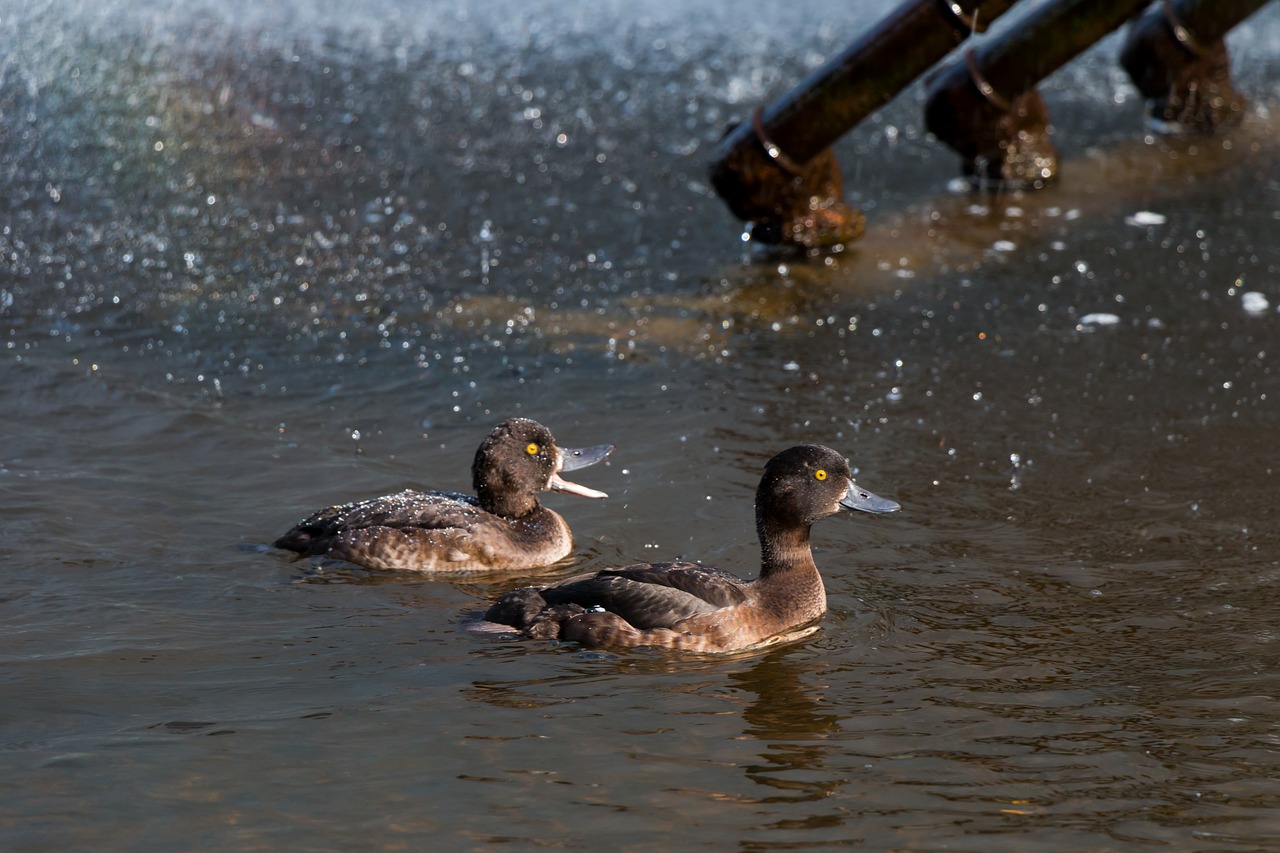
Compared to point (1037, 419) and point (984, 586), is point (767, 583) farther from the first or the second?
point (1037, 419)

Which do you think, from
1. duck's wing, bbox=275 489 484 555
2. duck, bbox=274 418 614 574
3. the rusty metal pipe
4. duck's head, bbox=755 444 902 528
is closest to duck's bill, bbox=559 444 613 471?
duck, bbox=274 418 614 574

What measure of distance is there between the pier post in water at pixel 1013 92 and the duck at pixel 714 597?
7.15m

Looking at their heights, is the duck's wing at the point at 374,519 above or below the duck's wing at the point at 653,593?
above

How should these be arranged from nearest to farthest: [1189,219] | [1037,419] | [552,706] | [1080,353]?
[552,706] < [1037,419] < [1080,353] < [1189,219]

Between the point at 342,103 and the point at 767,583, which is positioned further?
the point at 342,103

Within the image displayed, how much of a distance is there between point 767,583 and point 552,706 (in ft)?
4.21

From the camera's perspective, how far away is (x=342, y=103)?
16.5 metres

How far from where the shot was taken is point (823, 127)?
38.3 ft

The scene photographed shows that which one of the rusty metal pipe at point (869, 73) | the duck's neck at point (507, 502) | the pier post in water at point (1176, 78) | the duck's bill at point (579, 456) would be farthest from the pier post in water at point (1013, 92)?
the duck's neck at point (507, 502)

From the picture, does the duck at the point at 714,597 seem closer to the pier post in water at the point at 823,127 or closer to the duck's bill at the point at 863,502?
the duck's bill at the point at 863,502

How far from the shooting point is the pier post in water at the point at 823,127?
11.1 metres

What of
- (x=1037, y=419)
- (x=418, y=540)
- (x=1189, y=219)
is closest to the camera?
(x=418, y=540)

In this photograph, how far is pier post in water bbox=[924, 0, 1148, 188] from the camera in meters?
12.6

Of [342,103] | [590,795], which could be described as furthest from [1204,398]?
[342,103]
